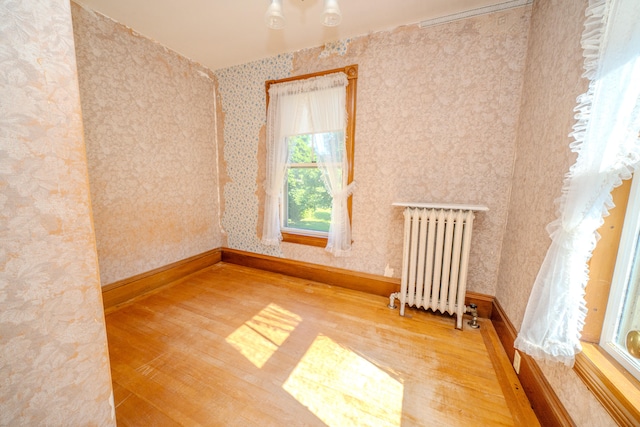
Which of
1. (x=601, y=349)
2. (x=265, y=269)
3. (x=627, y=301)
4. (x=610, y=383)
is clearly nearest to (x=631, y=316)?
(x=627, y=301)

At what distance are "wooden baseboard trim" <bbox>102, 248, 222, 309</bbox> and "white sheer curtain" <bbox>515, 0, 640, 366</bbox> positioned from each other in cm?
309

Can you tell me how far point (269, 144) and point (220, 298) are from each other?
1.81m

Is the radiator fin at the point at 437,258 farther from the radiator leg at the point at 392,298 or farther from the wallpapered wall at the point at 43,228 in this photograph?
the wallpapered wall at the point at 43,228

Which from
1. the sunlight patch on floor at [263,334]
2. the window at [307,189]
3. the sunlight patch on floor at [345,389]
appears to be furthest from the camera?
the window at [307,189]

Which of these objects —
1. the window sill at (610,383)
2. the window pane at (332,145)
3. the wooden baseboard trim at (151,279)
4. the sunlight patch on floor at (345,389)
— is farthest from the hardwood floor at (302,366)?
the window pane at (332,145)

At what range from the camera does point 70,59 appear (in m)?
0.69

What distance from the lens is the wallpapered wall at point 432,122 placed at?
6.14 ft

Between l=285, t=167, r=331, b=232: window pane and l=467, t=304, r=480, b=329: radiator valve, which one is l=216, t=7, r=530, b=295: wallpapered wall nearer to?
l=467, t=304, r=480, b=329: radiator valve

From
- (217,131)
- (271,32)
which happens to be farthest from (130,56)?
(271,32)

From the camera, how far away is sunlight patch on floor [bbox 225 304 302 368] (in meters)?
1.60

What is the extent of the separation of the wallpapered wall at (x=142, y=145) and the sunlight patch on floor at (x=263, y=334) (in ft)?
4.75

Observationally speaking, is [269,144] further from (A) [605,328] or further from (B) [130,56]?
(A) [605,328]

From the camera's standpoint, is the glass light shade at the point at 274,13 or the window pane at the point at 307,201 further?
the window pane at the point at 307,201

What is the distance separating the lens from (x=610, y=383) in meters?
0.82
